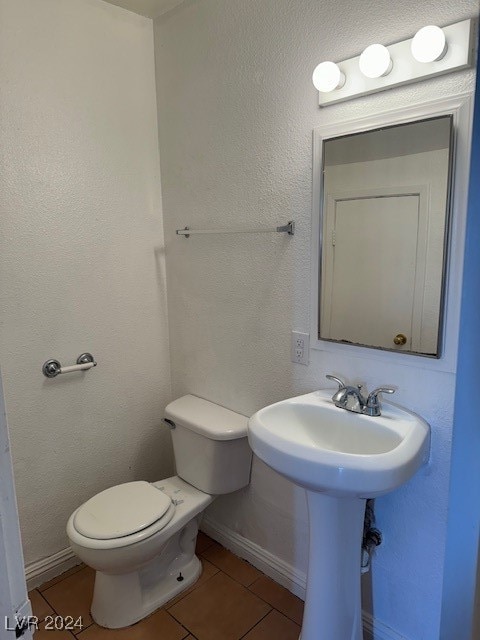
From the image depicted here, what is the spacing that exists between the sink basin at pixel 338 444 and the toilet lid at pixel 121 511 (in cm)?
61

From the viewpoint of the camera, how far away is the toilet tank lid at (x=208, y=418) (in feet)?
5.76

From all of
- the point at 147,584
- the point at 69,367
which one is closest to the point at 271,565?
the point at 147,584

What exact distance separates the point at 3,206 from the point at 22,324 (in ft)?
1.50

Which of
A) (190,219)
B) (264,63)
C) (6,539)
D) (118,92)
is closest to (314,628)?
(6,539)

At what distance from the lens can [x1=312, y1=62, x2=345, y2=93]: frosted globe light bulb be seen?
1.31 meters

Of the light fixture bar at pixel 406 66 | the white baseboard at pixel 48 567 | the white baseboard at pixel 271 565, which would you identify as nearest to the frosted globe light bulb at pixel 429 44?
the light fixture bar at pixel 406 66

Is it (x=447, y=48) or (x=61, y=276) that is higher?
(x=447, y=48)

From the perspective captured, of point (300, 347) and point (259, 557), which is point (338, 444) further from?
point (259, 557)

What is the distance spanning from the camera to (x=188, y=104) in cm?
186

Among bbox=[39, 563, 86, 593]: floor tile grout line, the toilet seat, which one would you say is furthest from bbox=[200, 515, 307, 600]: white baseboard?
bbox=[39, 563, 86, 593]: floor tile grout line

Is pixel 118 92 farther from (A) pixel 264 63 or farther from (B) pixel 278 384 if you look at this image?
(B) pixel 278 384

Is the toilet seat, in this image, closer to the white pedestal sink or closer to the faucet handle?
the white pedestal sink

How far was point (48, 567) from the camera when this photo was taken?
1860mm

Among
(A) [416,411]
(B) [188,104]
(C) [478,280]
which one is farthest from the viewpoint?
(B) [188,104]
